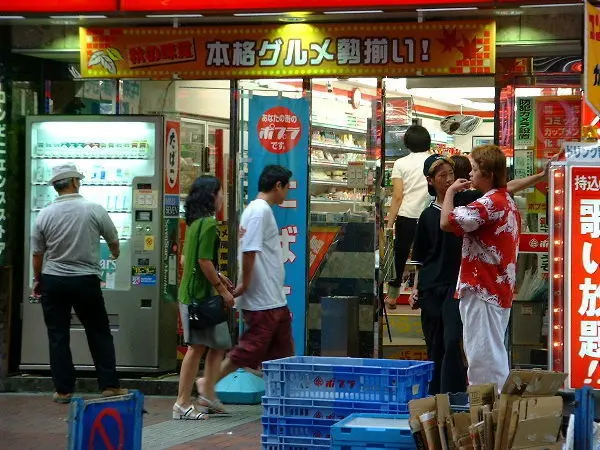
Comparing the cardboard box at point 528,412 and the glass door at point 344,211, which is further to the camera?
the glass door at point 344,211

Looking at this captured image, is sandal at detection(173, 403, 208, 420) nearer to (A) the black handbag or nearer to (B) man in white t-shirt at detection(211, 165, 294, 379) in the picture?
(B) man in white t-shirt at detection(211, 165, 294, 379)

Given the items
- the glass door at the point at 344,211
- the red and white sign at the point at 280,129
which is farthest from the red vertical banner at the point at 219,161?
the glass door at the point at 344,211

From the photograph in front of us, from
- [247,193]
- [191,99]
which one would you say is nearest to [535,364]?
[247,193]

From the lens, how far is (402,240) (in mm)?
11164

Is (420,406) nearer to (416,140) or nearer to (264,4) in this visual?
(264,4)

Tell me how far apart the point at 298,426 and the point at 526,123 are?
5.44m

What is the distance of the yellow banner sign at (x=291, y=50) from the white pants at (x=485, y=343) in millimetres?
3572

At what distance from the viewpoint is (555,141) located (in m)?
10.7

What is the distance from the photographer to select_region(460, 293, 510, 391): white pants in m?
7.44

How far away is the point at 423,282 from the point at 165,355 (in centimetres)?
327

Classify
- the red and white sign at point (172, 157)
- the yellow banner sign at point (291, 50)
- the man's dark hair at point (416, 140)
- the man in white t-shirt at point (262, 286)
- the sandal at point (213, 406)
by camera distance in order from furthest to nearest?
the red and white sign at point (172, 157), the man's dark hair at point (416, 140), the yellow banner sign at point (291, 50), the sandal at point (213, 406), the man in white t-shirt at point (262, 286)

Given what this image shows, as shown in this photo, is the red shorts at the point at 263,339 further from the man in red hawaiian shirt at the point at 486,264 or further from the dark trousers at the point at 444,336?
the man in red hawaiian shirt at the point at 486,264

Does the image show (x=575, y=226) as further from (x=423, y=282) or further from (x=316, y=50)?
(x=316, y=50)

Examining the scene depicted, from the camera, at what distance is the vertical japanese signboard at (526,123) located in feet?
35.1
